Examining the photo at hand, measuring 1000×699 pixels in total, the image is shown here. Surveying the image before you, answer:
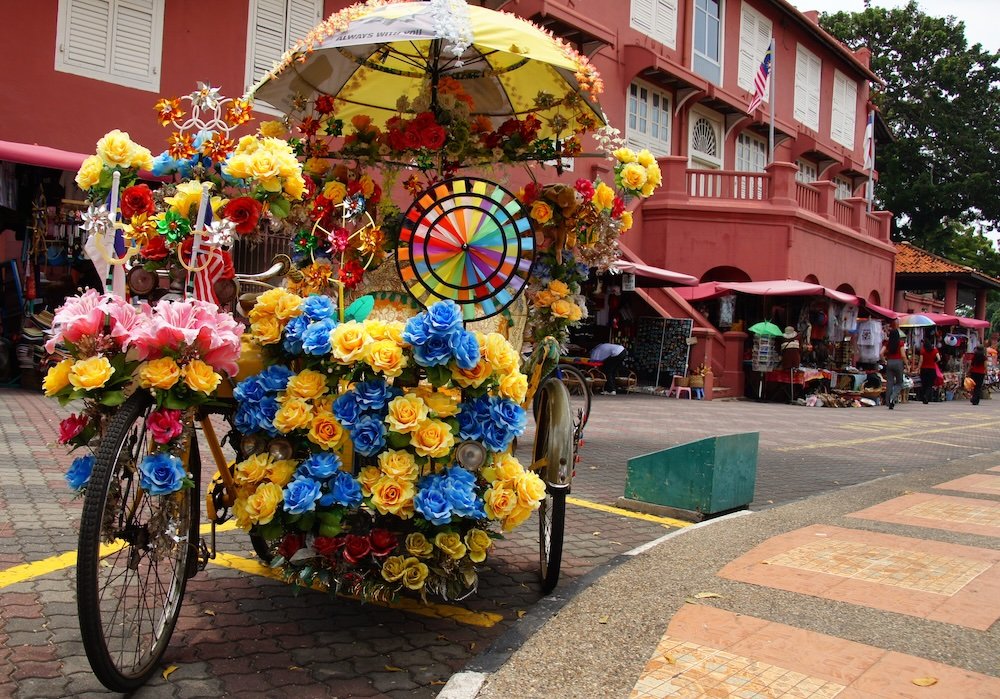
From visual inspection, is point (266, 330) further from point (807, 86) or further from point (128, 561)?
point (807, 86)

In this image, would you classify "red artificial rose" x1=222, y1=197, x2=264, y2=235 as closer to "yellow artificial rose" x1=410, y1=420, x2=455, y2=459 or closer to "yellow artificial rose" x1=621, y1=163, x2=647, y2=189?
"yellow artificial rose" x1=410, y1=420, x2=455, y2=459

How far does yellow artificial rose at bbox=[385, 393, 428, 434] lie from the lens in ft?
11.5

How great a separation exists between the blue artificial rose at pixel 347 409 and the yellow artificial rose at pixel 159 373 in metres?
0.70

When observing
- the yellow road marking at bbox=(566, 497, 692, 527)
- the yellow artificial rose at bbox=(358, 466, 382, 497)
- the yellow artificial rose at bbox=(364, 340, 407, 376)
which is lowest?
the yellow road marking at bbox=(566, 497, 692, 527)

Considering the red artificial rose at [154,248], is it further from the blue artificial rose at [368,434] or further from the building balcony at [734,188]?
the building balcony at [734,188]

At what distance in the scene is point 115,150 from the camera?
11.7 ft

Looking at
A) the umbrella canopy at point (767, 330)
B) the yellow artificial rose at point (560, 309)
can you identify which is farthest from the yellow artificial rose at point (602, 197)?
the umbrella canopy at point (767, 330)

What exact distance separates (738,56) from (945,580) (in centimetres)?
2338

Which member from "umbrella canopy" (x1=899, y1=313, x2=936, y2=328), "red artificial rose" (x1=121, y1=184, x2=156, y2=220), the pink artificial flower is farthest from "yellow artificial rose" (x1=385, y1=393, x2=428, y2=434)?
"umbrella canopy" (x1=899, y1=313, x2=936, y2=328)

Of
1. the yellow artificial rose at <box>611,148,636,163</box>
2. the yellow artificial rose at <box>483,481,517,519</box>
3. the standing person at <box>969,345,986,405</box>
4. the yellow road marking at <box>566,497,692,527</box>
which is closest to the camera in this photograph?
the yellow artificial rose at <box>483,481,517,519</box>

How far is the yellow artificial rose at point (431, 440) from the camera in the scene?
3537 millimetres

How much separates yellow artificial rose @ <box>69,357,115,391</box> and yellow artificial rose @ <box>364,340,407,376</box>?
3.11 ft

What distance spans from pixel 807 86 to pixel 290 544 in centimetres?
2938

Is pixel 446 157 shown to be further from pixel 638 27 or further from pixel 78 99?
pixel 638 27
